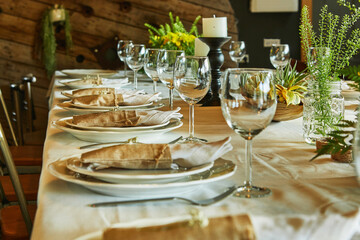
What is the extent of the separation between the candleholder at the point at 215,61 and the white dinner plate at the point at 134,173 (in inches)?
37.3

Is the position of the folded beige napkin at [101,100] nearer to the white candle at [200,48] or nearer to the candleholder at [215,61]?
the candleholder at [215,61]

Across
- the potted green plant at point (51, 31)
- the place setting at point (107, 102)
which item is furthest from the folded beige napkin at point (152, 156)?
the potted green plant at point (51, 31)

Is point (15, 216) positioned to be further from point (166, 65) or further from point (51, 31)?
point (51, 31)

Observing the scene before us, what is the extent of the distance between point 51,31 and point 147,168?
3.22 metres

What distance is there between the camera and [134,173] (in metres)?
0.79

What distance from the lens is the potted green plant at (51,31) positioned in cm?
375

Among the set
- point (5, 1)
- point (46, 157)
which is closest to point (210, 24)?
point (46, 157)

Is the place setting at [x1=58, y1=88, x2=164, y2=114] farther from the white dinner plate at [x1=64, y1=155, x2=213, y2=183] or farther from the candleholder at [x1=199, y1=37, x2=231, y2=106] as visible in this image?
the white dinner plate at [x1=64, y1=155, x2=213, y2=183]

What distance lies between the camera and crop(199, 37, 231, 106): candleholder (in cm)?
169

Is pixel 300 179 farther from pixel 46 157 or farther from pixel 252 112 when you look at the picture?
pixel 46 157

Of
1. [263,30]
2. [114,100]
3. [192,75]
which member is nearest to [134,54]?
[114,100]

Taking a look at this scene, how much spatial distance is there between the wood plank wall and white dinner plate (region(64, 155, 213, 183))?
10.5ft

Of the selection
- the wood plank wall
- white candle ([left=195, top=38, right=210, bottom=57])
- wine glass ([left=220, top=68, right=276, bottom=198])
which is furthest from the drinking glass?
wine glass ([left=220, top=68, right=276, bottom=198])

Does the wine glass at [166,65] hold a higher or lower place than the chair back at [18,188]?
higher
